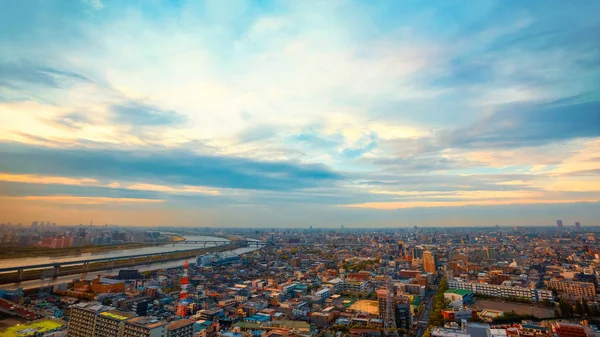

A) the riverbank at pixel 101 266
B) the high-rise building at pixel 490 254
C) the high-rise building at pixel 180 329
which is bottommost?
the riverbank at pixel 101 266

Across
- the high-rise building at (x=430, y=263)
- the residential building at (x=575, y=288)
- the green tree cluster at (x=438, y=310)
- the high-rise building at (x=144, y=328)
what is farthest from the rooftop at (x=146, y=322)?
the high-rise building at (x=430, y=263)

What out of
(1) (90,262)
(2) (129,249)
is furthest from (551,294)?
(2) (129,249)

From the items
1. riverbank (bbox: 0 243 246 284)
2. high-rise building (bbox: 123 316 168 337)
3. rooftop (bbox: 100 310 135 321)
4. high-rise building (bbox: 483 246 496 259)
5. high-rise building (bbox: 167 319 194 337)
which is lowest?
riverbank (bbox: 0 243 246 284)

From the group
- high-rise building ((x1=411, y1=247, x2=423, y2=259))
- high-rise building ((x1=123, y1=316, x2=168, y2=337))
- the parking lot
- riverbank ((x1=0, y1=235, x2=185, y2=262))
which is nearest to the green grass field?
high-rise building ((x1=123, y1=316, x2=168, y2=337))

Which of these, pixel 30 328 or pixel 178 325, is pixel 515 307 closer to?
pixel 178 325

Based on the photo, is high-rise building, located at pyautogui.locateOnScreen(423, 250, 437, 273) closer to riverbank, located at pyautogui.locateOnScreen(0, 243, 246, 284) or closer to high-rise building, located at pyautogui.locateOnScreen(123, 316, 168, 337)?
high-rise building, located at pyautogui.locateOnScreen(123, 316, 168, 337)

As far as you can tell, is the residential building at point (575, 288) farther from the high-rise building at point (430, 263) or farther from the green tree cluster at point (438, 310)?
the high-rise building at point (430, 263)

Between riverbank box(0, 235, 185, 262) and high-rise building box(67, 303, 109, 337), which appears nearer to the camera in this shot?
high-rise building box(67, 303, 109, 337)

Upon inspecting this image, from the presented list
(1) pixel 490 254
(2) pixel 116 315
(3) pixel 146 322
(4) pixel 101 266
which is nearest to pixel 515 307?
(3) pixel 146 322
